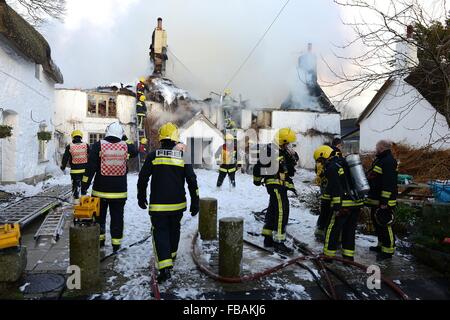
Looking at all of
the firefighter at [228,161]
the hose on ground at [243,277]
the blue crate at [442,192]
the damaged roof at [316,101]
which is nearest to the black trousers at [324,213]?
the hose on ground at [243,277]

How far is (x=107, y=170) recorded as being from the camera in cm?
485

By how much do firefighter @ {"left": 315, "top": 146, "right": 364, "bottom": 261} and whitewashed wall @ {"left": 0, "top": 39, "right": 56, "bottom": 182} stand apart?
29.1ft

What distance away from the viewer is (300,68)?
2939 cm

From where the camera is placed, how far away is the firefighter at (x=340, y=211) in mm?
4734

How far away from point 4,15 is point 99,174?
22.1 feet

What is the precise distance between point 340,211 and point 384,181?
83 centimetres

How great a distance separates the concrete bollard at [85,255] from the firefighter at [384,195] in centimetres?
385

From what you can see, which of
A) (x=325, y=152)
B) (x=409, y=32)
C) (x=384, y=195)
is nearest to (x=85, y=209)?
(x=325, y=152)

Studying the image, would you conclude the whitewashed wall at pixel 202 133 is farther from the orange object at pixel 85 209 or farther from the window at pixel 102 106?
the orange object at pixel 85 209

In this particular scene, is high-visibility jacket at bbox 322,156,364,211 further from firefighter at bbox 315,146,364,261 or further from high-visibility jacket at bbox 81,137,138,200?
high-visibility jacket at bbox 81,137,138,200

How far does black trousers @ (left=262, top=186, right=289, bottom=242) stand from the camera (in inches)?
202

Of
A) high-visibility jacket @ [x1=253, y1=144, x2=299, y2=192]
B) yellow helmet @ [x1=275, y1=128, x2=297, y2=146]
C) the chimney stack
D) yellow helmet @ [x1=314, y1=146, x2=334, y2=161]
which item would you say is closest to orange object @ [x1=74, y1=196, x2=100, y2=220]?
high-visibility jacket @ [x1=253, y1=144, x2=299, y2=192]

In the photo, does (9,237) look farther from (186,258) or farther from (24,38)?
(24,38)
